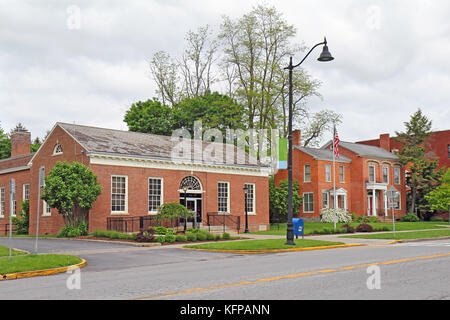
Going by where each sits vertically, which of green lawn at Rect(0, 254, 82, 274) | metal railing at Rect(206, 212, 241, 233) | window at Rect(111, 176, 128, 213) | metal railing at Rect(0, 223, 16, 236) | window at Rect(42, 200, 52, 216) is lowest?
metal railing at Rect(0, 223, 16, 236)

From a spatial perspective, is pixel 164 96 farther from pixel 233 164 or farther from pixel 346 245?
pixel 346 245

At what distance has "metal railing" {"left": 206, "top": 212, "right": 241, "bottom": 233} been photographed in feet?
111

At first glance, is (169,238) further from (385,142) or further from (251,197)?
(385,142)

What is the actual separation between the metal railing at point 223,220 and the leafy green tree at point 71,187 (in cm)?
897

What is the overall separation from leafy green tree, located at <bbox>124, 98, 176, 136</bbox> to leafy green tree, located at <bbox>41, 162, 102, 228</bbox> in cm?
2348

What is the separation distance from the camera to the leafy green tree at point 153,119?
5100cm

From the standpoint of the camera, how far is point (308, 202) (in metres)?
49.5

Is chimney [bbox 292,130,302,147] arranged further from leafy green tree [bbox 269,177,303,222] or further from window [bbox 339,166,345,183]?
leafy green tree [bbox 269,177,303,222]

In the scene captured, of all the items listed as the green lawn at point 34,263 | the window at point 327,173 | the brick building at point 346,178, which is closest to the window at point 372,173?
the brick building at point 346,178

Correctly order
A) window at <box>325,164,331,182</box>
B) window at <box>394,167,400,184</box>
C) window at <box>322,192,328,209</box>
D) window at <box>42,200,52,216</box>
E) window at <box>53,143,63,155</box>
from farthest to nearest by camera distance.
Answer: window at <box>394,167,400,184</box>
window at <box>325,164,331,182</box>
window at <box>322,192,328,209</box>
window at <box>42,200,52,216</box>
window at <box>53,143,63,155</box>

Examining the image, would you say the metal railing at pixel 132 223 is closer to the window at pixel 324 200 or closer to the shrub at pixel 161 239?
the shrub at pixel 161 239

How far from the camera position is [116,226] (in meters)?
29.3

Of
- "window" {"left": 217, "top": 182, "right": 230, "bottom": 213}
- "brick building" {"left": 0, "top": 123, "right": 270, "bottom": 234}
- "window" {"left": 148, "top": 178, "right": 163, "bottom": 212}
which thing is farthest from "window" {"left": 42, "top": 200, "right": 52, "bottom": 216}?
"window" {"left": 217, "top": 182, "right": 230, "bottom": 213}
